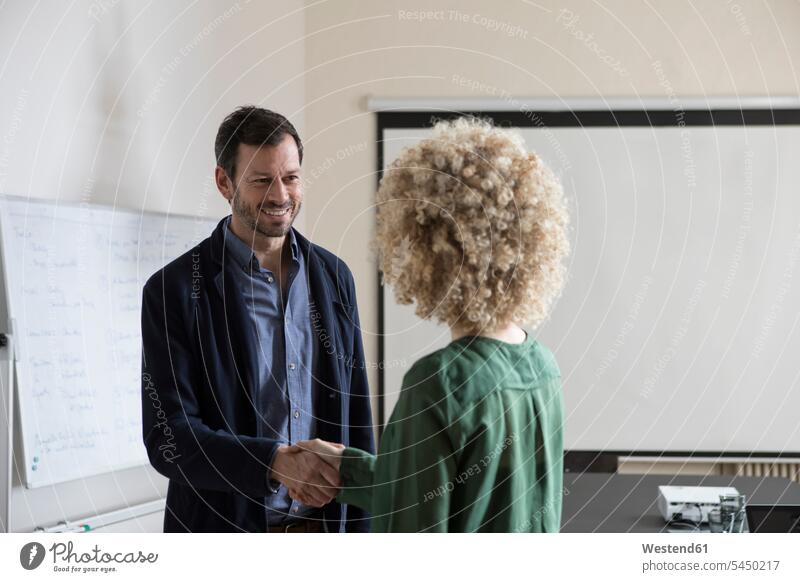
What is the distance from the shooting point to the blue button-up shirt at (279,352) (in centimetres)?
146

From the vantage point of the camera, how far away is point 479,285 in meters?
1.11

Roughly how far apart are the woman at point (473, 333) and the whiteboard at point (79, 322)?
0.76m

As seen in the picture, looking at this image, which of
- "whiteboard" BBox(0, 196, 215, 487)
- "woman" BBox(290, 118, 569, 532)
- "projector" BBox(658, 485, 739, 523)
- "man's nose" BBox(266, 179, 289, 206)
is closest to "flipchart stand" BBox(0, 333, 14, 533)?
"whiteboard" BBox(0, 196, 215, 487)

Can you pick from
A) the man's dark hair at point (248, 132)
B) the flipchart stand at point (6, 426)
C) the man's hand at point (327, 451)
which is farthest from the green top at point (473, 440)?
the flipchart stand at point (6, 426)

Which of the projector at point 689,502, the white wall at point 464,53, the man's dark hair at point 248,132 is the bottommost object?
the projector at point 689,502

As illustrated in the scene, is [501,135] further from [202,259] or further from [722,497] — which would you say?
[722,497]

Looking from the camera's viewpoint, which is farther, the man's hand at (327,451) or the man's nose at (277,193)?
the man's nose at (277,193)

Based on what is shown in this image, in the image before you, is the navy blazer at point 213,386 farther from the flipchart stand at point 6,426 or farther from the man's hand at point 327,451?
the flipchart stand at point 6,426

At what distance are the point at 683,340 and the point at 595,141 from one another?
600mm

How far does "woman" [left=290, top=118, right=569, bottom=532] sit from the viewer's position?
1.04m

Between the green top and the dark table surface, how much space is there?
601 millimetres

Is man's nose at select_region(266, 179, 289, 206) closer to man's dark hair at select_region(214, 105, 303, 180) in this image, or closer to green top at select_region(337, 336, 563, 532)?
man's dark hair at select_region(214, 105, 303, 180)

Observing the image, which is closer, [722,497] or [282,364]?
[282,364]
